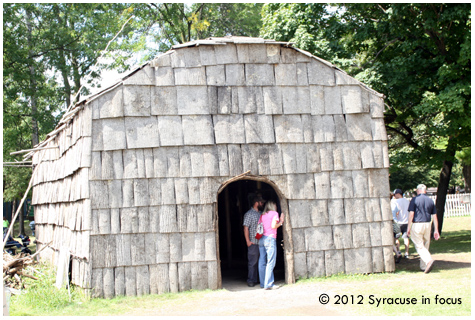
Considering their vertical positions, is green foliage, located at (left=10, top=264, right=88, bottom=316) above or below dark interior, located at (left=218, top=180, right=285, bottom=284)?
below

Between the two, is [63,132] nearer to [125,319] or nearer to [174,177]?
[174,177]

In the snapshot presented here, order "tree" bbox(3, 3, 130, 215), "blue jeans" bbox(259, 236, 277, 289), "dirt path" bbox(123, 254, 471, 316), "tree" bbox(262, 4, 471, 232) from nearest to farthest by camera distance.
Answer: "dirt path" bbox(123, 254, 471, 316) → "blue jeans" bbox(259, 236, 277, 289) → "tree" bbox(262, 4, 471, 232) → "tree" bbox(3, 3, 130, 215)

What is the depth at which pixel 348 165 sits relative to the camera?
30.8 ft

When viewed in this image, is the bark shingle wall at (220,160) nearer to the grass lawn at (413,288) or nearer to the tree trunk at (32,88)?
the grass lawn at (413,288)

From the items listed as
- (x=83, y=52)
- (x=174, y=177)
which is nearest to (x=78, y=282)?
(x=174, y=177)

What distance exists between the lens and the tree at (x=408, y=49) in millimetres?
13000

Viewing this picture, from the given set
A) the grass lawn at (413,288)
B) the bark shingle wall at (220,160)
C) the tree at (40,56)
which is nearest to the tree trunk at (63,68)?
the tree at (40,56)

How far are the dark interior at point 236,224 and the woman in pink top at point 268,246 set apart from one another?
2.34 m

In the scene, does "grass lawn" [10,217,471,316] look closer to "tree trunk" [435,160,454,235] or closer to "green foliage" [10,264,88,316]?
"green foliage" [10,264,88,316]

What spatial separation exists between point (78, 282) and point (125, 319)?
225cm

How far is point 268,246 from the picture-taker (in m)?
8.95

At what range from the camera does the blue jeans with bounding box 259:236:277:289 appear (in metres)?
8.86

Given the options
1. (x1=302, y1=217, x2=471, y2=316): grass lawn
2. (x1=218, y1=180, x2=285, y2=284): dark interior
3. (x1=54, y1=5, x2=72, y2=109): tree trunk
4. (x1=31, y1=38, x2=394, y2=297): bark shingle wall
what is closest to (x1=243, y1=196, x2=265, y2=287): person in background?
(x1=31, y1=38, x2=394, y2=297): bark shingle wall

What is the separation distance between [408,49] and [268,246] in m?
7.79
